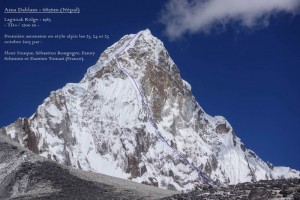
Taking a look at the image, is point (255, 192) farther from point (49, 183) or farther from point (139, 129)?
point (139, 129)

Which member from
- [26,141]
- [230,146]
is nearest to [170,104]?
[230,146]

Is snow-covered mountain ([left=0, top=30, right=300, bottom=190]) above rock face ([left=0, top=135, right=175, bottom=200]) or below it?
above

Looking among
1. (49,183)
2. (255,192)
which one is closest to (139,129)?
(49,183)

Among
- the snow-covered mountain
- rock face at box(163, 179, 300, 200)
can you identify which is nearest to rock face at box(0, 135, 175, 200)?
rock face at box(163, 179, 300, 200)

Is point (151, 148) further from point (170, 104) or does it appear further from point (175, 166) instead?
point (170, 104)

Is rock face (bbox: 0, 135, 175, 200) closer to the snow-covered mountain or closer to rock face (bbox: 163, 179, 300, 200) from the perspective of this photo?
rock face (bbox: 163, 179, 300, 200)

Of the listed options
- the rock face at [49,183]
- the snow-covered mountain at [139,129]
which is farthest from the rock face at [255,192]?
the snow-covered mountain at [139,129]

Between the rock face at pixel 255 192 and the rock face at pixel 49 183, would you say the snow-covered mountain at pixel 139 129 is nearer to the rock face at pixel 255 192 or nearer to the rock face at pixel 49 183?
the rock face at pixel 49 183
